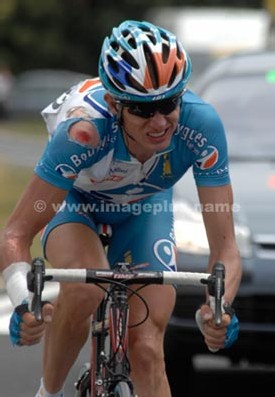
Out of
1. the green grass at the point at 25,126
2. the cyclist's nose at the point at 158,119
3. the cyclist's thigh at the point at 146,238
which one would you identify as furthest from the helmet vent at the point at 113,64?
the green grass at the point at 25,126

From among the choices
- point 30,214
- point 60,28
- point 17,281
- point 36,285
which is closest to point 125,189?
point 30,214

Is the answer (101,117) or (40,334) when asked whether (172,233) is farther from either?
(40,334)

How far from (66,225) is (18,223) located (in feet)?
1.76

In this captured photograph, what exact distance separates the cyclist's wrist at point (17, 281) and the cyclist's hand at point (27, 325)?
75 mm

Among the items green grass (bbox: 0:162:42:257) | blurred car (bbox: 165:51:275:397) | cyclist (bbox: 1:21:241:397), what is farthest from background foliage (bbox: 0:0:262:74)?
cyclist (bbox: 1:21:241:397)

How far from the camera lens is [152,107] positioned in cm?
527

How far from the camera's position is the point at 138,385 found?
557cm

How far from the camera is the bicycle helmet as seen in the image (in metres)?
5.25

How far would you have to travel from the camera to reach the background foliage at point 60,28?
67.7 metres

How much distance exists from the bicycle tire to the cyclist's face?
0.92 meters

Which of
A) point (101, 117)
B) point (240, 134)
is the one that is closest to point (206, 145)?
point (101, 117)

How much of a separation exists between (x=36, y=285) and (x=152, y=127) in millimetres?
847

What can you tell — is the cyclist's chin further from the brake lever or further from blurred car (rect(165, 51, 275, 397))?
blurred car (rect(165, 51, 275, 397))

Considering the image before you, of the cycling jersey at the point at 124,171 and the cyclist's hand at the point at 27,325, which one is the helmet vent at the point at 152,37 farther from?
the cyclist's hand at the point at 27,325
